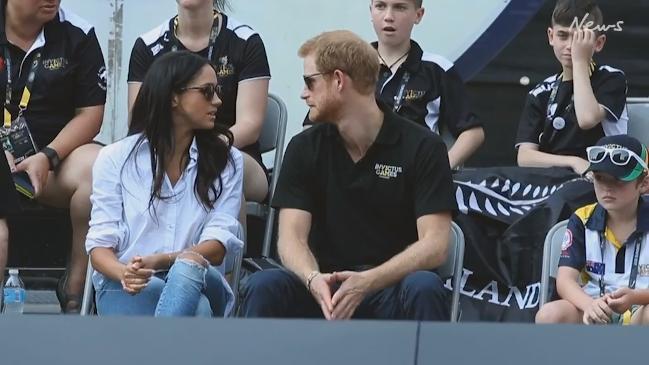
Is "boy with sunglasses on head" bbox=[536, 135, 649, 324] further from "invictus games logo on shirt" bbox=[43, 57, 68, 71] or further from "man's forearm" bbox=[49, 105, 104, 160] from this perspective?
"invictus games logo on shirt" bbox=[43, 57, 68, 71]

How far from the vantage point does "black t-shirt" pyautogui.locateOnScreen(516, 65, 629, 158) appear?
18.9ft

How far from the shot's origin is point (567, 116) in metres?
5.83

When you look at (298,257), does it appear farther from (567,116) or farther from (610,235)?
(567,116)

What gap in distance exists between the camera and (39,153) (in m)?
5.46

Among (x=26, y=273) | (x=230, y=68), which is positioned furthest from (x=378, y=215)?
(x=26, y=273)

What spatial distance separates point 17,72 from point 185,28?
659 millimetres

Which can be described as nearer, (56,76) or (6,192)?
(6,192)

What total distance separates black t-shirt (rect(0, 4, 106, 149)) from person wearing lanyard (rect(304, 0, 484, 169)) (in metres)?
0.86

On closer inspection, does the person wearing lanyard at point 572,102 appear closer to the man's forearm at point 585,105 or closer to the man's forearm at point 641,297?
the man's forearm at point 585,105

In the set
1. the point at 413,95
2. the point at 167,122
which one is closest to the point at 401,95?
the point at 413,95

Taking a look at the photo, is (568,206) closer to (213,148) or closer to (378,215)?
(378,215)

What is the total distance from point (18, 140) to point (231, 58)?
85 cm

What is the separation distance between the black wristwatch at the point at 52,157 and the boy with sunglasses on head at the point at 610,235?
6.07ft

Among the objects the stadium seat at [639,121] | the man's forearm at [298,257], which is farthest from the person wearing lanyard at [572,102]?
the man's forearm at [298,257]
